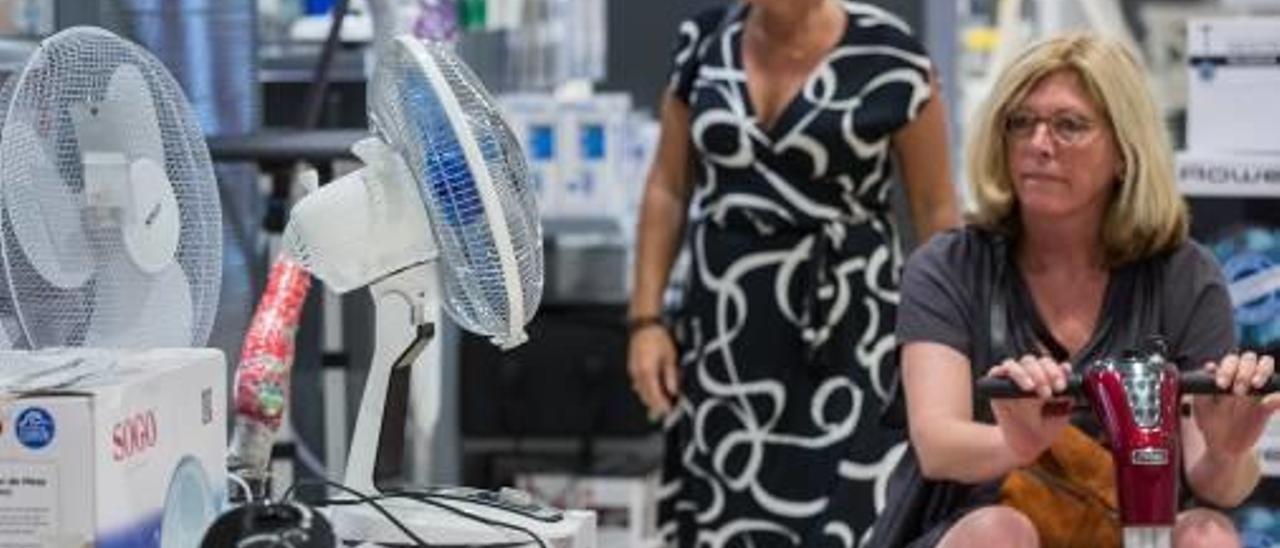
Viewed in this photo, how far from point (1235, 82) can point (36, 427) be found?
2211 mm

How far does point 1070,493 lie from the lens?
244 cm

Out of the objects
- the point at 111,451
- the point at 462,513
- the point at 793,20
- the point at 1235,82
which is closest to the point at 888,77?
the point at 793,20

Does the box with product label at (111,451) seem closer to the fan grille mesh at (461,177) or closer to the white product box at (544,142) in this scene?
the fan grille mesh at (461,177)

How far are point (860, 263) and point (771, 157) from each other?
23cm

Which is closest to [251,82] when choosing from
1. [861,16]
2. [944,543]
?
[861,16]

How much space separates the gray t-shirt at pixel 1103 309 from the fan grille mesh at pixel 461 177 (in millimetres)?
620

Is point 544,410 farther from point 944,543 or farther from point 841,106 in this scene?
point 944,543

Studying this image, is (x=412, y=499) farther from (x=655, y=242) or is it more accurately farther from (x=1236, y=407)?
(x=655, y=242)

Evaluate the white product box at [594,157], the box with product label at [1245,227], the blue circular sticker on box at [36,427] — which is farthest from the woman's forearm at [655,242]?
the blue circular sticker on box at [36,427]

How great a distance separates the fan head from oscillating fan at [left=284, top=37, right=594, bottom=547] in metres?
0.19

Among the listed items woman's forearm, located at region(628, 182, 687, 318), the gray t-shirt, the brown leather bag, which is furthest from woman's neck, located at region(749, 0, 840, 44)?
the brown leather bag

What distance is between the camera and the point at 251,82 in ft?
12.2

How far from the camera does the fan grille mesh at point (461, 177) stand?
209 cm

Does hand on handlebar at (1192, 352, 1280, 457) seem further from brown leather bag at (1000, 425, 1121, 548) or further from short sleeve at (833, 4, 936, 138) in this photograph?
short sleeve at (833, 4, 936, 138)
